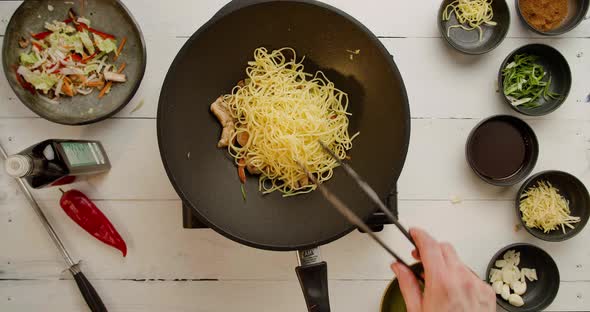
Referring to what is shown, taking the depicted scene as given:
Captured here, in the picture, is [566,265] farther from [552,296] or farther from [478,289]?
[478,289]

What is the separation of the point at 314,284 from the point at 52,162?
0.93 metres

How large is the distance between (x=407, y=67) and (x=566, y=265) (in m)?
1.05

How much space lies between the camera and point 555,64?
177 cm

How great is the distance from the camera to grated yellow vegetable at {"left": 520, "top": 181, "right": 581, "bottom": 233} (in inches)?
67.5

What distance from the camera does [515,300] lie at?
1731mm

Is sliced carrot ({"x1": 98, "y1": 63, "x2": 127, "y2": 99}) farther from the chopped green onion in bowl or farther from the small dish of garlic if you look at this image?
the small dish of garlic

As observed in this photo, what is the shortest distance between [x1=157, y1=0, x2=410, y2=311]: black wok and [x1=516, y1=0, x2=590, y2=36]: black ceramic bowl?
0.78 m

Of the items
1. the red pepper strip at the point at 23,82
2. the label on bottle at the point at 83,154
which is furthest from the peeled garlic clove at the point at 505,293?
the red pepper strip at the point at 23,82

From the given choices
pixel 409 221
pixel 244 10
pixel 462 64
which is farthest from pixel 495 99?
pixel 244 10

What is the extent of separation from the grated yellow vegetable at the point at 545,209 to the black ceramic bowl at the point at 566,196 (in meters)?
0.02

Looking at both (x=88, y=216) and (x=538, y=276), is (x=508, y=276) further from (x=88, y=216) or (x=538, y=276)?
(x=88, y=216)

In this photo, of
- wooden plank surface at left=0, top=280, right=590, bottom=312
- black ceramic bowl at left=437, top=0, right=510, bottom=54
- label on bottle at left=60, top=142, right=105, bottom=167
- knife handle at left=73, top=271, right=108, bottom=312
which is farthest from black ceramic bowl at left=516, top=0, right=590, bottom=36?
knife handle at left=73, top=271, right=108, bottom=312

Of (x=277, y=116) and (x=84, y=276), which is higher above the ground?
(x=277, y=116)

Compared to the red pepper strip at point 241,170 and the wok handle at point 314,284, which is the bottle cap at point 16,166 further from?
the wok handle at point 314,284
